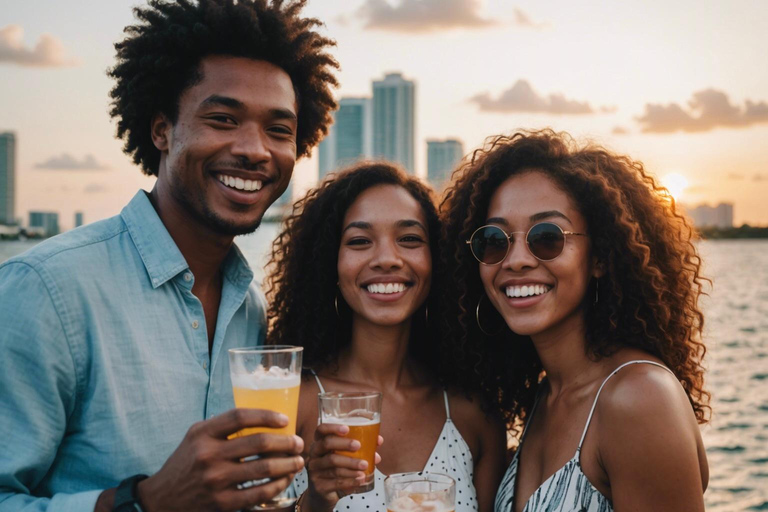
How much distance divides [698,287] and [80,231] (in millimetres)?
3681

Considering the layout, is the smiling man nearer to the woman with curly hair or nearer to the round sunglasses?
the woman with curly hair

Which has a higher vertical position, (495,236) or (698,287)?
(495,236)

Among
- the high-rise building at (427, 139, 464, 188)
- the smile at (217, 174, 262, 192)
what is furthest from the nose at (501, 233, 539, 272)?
the high-rise building at (427, 139, 464, 188)

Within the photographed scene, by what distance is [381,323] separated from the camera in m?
4.19

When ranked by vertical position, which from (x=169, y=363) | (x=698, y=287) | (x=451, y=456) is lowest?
(x=451, y=456)

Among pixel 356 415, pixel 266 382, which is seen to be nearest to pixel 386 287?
pixel 356 415

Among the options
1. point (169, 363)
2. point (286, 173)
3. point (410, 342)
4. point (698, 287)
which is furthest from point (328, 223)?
point (698, 287)

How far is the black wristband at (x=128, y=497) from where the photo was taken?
8.77 ft

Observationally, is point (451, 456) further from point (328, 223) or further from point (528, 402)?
point (328, 223)

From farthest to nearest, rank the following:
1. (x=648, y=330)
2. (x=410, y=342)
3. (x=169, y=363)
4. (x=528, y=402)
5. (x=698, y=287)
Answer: (x=410, y=342) → (x=528, y=402) → (x=698, y=287) → (x=648, y=330) → (x=169, y=363)

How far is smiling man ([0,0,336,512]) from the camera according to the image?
2.72 m

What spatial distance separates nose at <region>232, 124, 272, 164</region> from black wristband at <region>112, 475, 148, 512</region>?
1.74m

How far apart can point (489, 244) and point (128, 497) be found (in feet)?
7.71

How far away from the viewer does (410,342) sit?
4.91 metres
